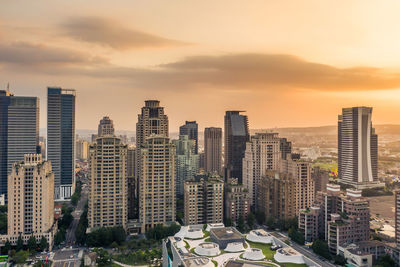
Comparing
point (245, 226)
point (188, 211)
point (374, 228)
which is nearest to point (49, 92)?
point (188, 211)

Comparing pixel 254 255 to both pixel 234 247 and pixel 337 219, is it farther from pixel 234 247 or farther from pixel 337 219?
pixel 337 219

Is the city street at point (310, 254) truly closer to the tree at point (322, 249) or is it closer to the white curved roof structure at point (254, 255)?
the tree at point (322, 249)

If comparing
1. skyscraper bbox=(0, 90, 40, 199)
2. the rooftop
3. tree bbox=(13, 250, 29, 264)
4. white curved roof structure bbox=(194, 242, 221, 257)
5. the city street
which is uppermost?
skyscraper bbox=(0, 90, 40, 199)

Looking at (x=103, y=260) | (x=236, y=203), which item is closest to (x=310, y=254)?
(x=236, y=203)

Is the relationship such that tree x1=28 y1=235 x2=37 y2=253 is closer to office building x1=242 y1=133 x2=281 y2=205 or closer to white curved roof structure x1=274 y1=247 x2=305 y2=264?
white curved roof structure x1=274 y1=247 x2=305 y2=264

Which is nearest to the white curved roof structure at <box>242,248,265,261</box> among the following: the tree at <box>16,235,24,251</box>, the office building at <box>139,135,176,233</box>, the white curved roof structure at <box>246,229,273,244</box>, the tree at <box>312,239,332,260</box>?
the white curved roof structure at <box>246,229,273,244</box>

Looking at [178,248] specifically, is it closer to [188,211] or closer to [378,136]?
[188,211]
